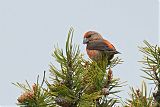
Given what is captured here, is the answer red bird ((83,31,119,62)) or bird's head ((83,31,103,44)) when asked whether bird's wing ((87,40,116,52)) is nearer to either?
red bird ((83,31,119,62))

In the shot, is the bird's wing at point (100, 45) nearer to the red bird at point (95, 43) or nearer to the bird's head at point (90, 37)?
the red bird at point (95, 43)

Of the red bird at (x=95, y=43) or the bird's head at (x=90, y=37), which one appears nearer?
the red bird at (x=95, y=43)

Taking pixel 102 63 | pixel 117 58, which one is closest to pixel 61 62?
pixel 102 63

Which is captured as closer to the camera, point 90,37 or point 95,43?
point 95,43

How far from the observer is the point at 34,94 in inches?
80.4

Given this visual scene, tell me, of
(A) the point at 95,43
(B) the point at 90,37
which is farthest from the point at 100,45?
(B) the point at 90,37

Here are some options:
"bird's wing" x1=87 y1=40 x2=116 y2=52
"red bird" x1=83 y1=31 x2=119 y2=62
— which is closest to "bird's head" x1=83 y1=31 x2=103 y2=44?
"red bird" x1=83 y1=31 x2=119 y2=62

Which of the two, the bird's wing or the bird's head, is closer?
the bird's wing

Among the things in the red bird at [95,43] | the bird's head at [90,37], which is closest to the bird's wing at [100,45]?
the red bird at [95,43]

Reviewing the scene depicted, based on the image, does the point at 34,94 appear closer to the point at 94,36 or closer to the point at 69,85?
→ the point at 69,85

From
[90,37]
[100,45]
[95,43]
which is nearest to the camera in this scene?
[100,45]

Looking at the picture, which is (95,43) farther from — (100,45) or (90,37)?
(90,37)

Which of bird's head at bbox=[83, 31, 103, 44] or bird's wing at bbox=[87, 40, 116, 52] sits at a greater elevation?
bird's head at bbox=[83, 31, 103, 44]

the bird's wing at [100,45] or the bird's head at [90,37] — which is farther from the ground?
the bird's head at [90,37]
